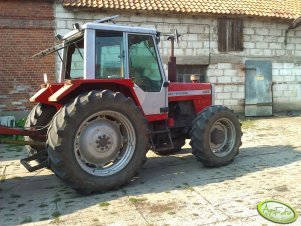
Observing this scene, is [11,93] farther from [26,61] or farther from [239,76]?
[239,76]

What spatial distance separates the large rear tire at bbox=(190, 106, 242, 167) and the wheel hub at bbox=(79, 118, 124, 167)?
4.54 feet

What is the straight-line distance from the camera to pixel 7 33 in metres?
10.4

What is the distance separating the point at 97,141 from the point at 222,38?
9357 mm

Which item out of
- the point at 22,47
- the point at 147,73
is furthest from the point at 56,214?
the point at 22,47

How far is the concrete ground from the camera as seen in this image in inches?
148

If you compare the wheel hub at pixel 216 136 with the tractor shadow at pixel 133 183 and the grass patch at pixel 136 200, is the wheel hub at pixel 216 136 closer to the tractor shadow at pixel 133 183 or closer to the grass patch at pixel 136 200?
the tractor shadow at pixel 133 183

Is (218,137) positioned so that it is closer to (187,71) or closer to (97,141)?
(97,141)

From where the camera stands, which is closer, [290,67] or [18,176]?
[18,176]

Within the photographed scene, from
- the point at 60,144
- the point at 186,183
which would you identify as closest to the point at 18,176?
the point at 60,144

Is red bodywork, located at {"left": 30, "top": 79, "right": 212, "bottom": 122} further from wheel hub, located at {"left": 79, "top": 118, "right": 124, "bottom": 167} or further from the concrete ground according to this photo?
the concrete ground

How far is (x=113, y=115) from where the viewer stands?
4715mm

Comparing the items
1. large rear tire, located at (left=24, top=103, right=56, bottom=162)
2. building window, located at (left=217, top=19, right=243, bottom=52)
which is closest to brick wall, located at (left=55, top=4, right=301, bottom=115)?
building window, located at (left=217, top=19, right=243, bottom=52)

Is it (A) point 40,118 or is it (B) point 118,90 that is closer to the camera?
(B) point 118,90

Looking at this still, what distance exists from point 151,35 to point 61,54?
5.51 feet
